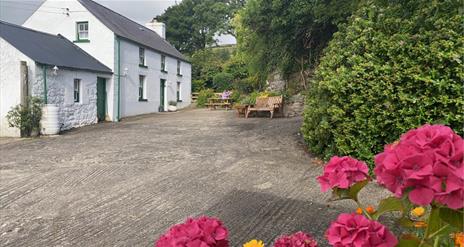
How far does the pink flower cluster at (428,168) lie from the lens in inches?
39.5

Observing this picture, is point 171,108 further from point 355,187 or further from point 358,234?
point 358,234

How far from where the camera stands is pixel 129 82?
69.3 ft

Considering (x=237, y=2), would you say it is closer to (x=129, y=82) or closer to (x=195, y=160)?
(x=129, y=82)

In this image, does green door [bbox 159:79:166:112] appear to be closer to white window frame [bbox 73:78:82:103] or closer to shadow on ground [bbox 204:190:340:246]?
white window frame [bbox 73:78:82:103]

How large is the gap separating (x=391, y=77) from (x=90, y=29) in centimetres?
1710

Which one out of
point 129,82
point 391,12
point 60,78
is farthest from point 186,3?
point 391,12

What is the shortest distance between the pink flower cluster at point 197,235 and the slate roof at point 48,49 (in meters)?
14.2

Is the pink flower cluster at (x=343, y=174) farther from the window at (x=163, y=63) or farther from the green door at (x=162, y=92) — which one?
the window at (x=163, y=63)

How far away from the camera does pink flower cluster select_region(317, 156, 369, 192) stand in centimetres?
142

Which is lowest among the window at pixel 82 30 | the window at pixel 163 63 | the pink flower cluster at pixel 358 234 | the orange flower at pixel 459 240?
the orange flower at pixel 459 240

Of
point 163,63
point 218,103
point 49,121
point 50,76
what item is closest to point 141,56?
point 163,63

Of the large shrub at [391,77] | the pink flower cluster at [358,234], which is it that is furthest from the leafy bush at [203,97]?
the pink flower cluster at [358,234]

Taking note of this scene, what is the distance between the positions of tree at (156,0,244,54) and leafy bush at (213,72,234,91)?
48.8 feet

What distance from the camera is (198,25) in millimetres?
46250
